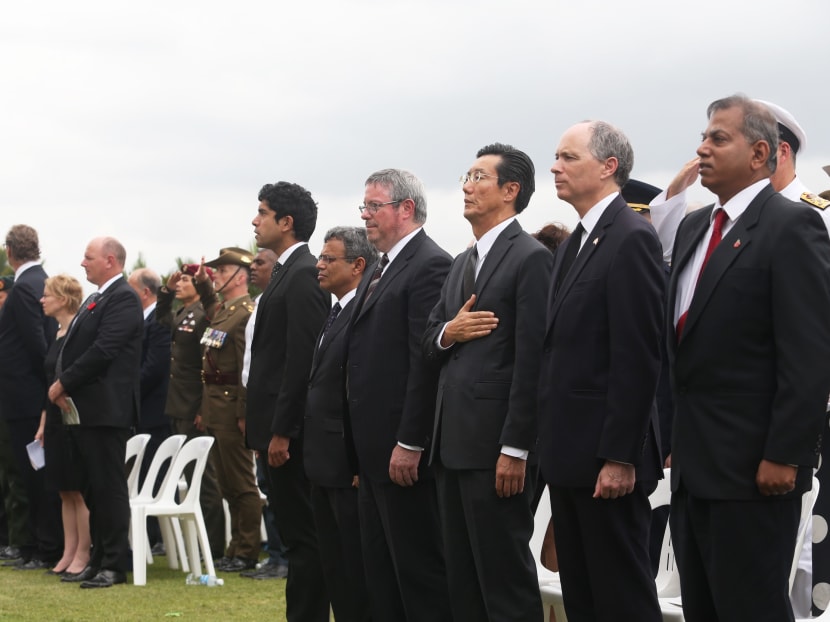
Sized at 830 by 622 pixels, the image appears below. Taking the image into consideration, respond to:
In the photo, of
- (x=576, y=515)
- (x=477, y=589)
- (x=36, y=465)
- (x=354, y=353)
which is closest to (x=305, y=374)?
(x=354, y=353)

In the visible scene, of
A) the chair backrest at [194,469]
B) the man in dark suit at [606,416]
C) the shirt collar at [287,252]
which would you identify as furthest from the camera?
the chair backrest at [194,469]

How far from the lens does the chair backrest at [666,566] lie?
4.81 metres

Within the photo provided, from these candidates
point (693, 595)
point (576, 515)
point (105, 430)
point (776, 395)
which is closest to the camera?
point (776, 395)

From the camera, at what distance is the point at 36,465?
31.2ft

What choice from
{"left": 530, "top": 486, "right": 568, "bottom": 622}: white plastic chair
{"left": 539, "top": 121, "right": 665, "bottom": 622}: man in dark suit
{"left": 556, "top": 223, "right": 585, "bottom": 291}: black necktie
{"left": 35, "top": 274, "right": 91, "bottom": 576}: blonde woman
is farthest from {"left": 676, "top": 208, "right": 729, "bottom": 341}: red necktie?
{"left": 35, "top": 274, "right": 91, "bottom": 576}: blonde woman

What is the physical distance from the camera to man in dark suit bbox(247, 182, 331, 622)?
6.11 metres

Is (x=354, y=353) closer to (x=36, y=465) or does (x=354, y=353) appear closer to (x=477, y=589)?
(x=477, y=589)

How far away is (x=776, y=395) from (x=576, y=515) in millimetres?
875

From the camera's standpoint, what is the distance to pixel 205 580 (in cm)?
870

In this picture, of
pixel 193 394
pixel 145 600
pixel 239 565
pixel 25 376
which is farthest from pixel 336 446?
pixel 25 376

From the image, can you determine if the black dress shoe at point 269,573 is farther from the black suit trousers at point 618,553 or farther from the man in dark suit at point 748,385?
the man in dark suit at point 748,385

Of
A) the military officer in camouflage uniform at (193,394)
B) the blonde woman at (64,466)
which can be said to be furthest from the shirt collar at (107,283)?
the military officer in camouflage uniform at (193,394)

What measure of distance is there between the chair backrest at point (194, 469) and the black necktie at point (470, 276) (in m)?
4.52

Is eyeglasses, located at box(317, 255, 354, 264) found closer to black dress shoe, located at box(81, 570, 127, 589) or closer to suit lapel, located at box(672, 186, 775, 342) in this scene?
suit lapel, located at box(672, 186, 775, 342)
